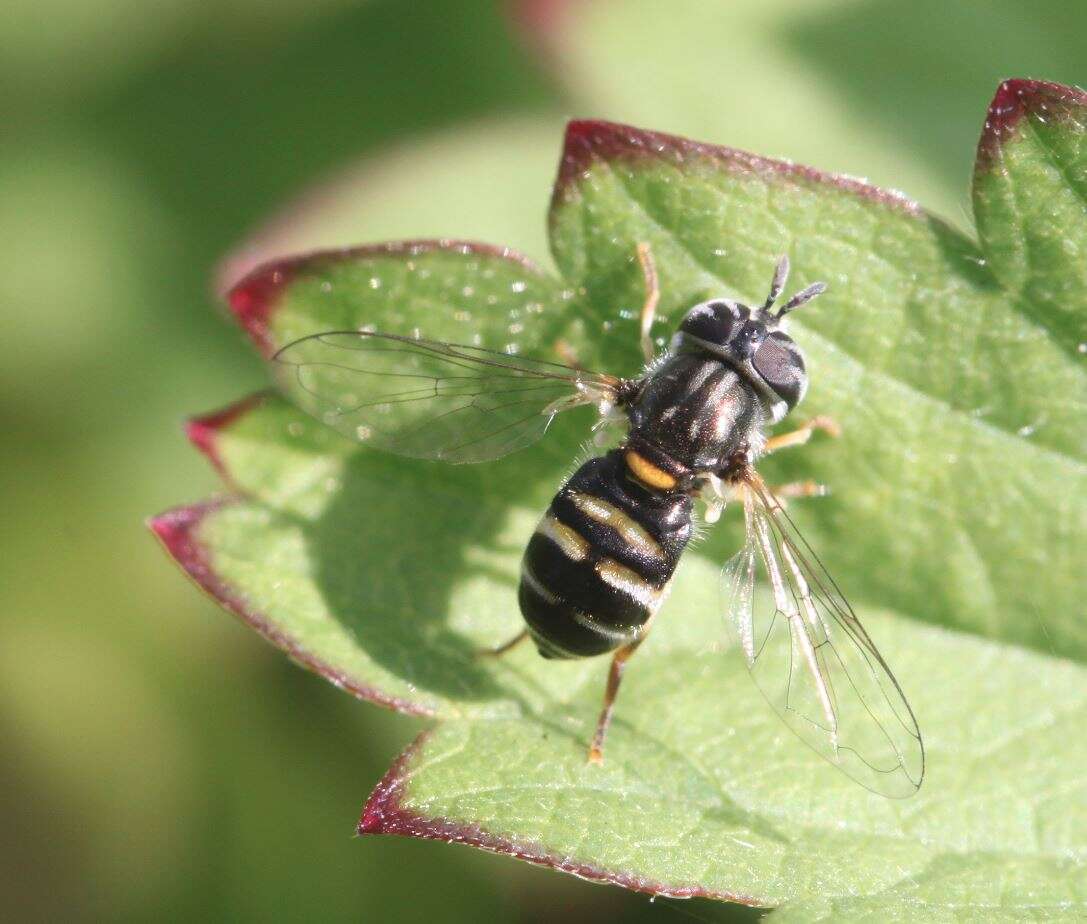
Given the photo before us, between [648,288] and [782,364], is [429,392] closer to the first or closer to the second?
[648,288]

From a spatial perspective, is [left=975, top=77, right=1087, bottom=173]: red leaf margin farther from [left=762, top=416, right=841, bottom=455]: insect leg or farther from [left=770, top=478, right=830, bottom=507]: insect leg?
[left=770, top=478, right=830, bottom=507]: insect leg

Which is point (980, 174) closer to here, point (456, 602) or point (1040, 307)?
point (1040, 307)

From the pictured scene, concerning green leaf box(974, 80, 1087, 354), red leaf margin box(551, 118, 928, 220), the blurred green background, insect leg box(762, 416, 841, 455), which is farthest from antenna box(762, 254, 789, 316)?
the blurred green background

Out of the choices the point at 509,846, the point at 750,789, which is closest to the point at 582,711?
the point at 750,789

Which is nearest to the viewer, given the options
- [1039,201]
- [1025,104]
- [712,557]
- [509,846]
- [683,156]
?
[509,846]

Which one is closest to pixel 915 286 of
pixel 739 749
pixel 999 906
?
pixel 739 749
